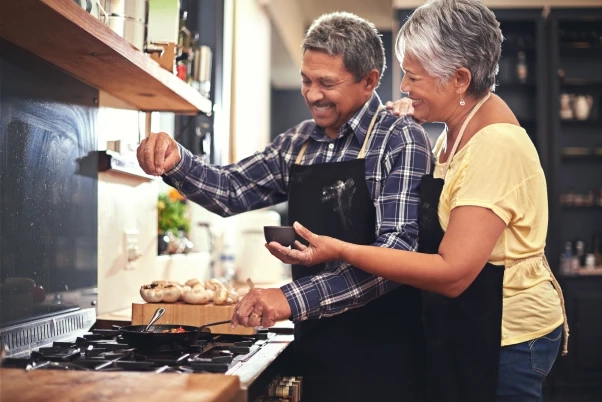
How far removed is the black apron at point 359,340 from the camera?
190cm

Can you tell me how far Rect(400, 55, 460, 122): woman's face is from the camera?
5.64ft

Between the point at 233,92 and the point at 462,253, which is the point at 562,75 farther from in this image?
the point at 462,253

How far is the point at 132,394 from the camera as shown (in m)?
1.14

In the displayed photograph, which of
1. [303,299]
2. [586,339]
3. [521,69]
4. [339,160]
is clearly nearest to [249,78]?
[521,69]

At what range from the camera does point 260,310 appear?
164 centimetres

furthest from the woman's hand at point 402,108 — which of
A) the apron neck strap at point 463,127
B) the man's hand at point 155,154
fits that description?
the man's hand at point 155,154

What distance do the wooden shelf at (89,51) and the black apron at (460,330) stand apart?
77 centimetres

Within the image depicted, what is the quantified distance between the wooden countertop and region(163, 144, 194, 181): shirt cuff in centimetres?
75

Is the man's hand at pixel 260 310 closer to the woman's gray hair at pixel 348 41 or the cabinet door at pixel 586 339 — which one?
the woman's gray hair at pixel 348 41

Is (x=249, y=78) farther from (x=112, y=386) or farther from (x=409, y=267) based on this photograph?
(x=112, y=386)

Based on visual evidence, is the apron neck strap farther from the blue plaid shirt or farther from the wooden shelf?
the wooden shelf

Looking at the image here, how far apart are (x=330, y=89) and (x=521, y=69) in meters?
4.58

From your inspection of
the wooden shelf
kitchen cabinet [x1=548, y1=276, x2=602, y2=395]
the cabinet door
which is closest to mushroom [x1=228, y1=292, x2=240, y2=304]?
the wooden shelf

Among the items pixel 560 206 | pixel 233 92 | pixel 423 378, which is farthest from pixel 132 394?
pixel 560 206
